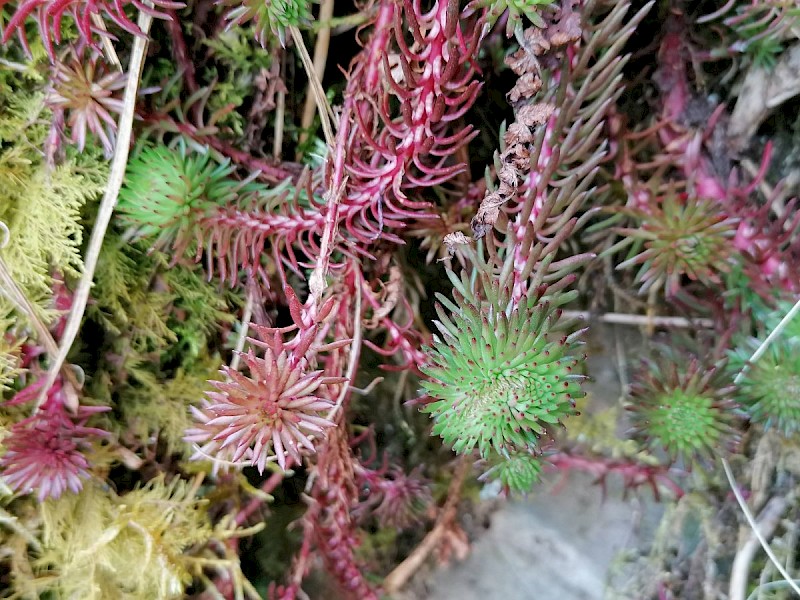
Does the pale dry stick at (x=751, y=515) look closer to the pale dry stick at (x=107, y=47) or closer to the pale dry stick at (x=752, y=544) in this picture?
the pale dry stick at (x=752, y=544)

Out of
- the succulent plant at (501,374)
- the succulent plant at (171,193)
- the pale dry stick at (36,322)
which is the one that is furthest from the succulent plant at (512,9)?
the pale dry stick at (36,322)

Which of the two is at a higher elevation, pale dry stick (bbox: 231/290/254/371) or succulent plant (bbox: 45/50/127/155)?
succulent plant (bbox: 45/50/127/155)

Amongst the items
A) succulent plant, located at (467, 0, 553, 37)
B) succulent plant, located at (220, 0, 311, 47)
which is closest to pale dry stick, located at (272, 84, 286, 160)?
succulent plant, located at (220, 0, 311, 47)

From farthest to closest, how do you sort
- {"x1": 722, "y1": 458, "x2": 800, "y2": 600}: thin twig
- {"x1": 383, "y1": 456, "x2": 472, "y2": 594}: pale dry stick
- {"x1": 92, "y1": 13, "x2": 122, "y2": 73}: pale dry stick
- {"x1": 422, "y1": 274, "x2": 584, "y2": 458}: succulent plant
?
{"x1": 383, "y1": 456, "x2": 472, "y2": 594}: pale dry stick, {"x1": 722, "y1": 458, "x2": 800, "y2": 600}: thin twig, {"x1": 92, "y1": 13, "x2": 122, "y2": 73}: pale dry stick, {"x1": 422, "y1": 274, "x2": 584, "y2": 458}: succulent plant

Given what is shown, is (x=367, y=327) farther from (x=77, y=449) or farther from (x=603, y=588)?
(x=603, y=588)

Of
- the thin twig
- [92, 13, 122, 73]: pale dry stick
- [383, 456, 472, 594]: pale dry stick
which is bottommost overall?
[383, 456, 472, 594]: pale dry stick

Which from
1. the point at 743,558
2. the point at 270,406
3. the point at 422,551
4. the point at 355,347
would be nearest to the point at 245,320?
the point at 355,347

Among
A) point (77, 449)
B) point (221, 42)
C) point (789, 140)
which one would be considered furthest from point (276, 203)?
point (789, 140)

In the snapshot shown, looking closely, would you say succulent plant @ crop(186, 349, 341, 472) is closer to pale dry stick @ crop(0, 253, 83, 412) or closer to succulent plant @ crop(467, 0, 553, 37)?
pale dry stick @ crop(0, 253, 83, 412)
